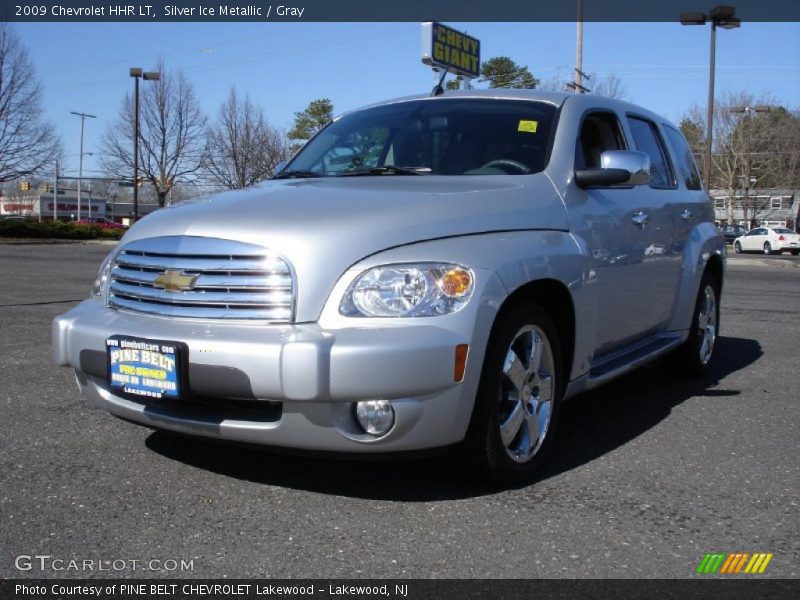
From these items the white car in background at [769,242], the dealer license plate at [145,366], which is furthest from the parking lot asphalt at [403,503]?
the white car in background at [769,242]

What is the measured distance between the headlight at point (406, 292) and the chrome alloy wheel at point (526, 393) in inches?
17.4

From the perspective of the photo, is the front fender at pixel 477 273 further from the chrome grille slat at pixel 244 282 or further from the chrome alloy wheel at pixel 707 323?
the chrome alloy wheel at pixel 707 323

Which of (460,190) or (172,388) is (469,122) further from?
(172,388)

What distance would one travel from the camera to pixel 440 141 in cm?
435

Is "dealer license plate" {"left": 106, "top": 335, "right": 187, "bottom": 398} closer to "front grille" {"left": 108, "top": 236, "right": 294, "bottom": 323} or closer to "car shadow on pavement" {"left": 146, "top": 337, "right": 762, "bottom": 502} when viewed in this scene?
"front grille" {"left": 108, "top": 236, "right": 294, "bottom": 323}

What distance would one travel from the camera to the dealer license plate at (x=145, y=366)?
302 cm

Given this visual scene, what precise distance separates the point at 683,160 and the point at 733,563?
12.2 ft

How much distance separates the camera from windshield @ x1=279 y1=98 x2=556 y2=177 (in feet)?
13.5

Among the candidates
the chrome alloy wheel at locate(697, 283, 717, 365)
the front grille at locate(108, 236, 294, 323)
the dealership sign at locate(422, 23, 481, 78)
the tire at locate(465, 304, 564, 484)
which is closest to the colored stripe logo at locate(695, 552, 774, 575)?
the tire at locate(465, 304, 564, 484)

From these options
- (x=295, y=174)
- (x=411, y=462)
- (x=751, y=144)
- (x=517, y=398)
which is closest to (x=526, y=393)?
(x=517, y=398)

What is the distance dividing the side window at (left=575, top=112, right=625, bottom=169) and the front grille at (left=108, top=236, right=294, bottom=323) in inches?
72.0
